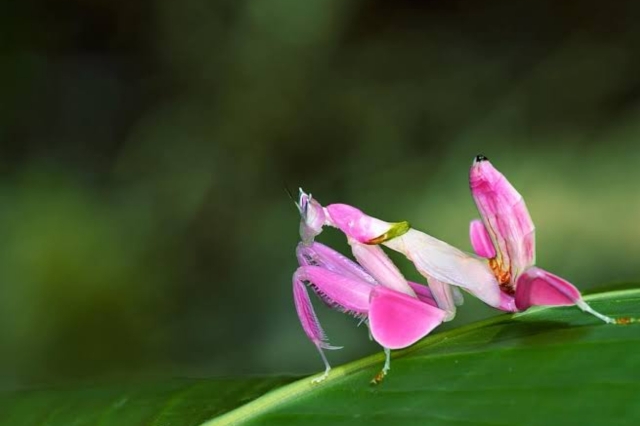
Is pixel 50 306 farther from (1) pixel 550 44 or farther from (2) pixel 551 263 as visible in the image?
(1) pixel 550 44

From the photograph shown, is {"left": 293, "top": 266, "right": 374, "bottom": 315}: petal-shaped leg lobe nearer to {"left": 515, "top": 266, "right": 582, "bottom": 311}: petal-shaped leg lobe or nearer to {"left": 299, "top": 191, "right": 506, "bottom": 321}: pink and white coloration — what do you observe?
{"left": 299, "top": 191, "right": 506, "bottom": 321}: pink and white coloration

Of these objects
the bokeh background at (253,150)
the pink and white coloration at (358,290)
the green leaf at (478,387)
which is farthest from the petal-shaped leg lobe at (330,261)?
the bokeh background at (253,150)

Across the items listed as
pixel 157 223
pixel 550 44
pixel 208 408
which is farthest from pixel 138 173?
pixel 208 408

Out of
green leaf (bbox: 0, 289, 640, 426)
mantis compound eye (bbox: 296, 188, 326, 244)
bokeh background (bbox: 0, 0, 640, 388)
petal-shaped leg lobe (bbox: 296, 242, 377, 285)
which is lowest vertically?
green leaf (bbox: 0, 289, 640, 426)

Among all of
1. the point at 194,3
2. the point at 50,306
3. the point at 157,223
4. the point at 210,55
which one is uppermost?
the point at 194,3

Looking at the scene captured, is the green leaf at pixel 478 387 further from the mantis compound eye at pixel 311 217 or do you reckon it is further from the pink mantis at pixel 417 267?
the mantis compound eye at pixel 311 217

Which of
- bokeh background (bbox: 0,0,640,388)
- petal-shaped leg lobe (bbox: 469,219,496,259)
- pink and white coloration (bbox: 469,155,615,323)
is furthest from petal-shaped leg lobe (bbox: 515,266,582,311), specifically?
bokeh background (bbox: 0,0,640,388)

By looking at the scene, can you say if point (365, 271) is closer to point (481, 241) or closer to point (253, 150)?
point (481, 241)
